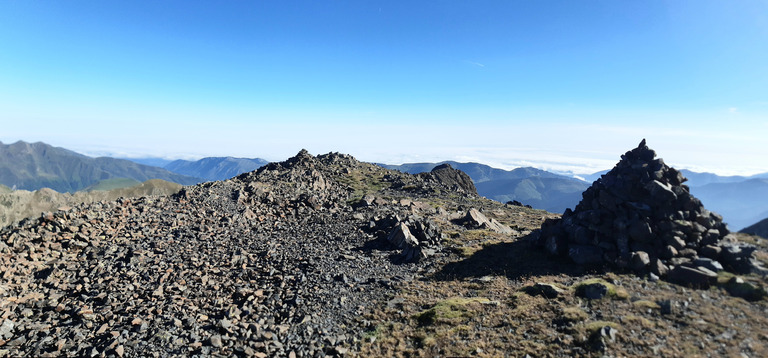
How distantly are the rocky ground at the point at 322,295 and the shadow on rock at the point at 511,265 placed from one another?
0.57 feet

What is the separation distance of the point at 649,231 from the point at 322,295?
77.9 feet

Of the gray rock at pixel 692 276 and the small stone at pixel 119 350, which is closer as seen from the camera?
the small stone at pixel 119 350

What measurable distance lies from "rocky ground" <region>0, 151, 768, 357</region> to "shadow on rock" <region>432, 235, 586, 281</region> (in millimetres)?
174

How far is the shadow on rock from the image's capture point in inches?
999

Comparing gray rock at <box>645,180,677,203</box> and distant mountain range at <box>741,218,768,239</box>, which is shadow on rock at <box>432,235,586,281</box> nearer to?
gray rock at <box>645,180,677,203</box>

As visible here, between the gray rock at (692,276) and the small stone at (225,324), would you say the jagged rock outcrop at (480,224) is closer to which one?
the gray rock at (692,276)

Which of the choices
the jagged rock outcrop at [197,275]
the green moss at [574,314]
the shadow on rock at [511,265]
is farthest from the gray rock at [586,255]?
the jagged rock outcrop at [197,275]

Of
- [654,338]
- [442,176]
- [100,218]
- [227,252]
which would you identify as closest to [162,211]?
[100,218]

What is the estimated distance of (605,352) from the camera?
14023mm

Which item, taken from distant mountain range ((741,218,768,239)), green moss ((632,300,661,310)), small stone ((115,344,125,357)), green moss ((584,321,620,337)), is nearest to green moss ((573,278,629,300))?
green moss ((632,300,661,310))

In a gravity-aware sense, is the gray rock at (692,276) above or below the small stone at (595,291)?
above

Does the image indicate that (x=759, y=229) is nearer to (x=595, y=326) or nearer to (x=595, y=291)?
(x=595, y=291)

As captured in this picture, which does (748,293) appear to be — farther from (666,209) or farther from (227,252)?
(227,252)

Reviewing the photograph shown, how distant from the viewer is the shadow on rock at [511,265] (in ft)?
83.3
